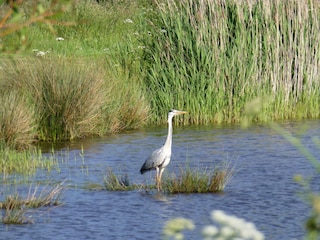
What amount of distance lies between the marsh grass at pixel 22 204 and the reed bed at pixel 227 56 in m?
6.19

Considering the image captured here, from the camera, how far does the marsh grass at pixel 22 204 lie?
912 centimetres

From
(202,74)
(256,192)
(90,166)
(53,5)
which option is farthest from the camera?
(202,74)

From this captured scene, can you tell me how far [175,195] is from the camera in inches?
420

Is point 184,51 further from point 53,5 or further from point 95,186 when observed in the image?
point 53,5

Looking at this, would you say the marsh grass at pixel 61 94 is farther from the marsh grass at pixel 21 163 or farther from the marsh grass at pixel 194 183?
the marsh grass at pixel 194 183

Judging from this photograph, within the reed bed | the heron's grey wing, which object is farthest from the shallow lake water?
the reed bed

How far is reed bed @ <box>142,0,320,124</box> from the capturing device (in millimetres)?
15992

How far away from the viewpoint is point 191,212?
9844 mm

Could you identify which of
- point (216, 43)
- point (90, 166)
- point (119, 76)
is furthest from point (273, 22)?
point (90, 166)

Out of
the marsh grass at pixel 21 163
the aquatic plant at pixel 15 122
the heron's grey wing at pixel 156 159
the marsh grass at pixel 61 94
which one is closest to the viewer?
the heron's grey wing at pixel 156 159

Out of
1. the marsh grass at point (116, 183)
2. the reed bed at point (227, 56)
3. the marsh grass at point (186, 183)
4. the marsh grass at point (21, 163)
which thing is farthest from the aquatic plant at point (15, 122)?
the reed bed at point (227, 56)

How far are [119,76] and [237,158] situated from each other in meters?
3.71

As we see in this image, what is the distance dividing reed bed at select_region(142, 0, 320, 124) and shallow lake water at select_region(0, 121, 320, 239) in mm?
548

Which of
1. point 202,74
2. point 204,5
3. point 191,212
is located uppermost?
point 204,5
